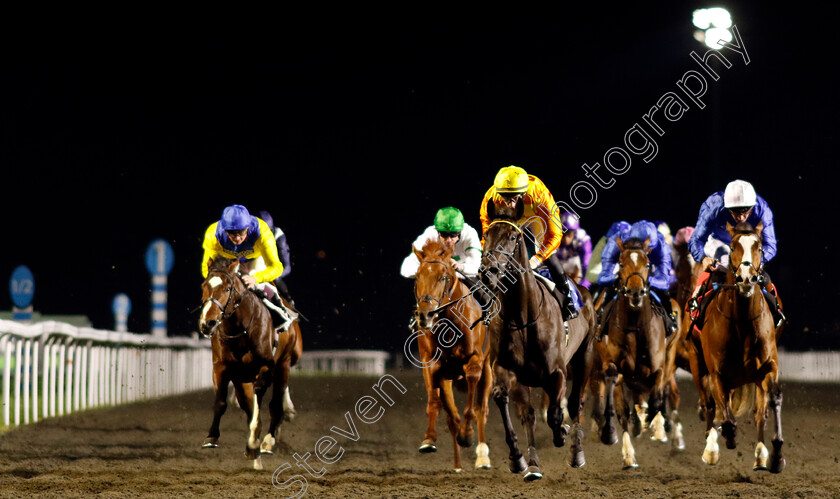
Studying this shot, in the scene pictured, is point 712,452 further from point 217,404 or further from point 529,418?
point 217,404

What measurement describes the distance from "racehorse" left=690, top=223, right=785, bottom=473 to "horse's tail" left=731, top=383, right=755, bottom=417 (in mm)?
836

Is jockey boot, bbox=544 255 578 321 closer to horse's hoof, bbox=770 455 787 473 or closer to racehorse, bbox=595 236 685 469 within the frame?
racehorse, bbox=595 236 685 469

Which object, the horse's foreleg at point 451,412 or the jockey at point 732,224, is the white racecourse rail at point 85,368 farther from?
the jockey at point 732,224

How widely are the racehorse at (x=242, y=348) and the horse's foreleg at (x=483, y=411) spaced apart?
178 cm

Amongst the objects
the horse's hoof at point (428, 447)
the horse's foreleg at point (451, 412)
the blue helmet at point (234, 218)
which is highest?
the blue helmet at point (234, 218)

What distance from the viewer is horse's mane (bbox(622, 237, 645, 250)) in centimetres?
834

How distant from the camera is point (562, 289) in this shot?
25.2ft

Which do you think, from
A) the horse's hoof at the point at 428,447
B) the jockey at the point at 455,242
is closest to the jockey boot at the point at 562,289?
the jockey at the point at 455,242

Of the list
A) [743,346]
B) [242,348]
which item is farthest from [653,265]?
[242,348]

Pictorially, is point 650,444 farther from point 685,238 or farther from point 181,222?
point 181,222

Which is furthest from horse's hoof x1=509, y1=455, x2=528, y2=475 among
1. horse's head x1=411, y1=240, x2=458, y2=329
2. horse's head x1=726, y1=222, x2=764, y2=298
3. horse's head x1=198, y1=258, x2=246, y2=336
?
horse's head x1=198, y1=258, x2=246, y2=336

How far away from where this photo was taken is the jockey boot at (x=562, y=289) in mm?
7559

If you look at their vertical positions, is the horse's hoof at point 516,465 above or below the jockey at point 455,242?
below

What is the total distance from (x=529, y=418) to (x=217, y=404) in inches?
96.5
